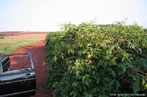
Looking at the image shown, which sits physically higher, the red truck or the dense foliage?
the dense foliage

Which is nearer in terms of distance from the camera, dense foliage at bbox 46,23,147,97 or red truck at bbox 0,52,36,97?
dense foliage at bbox 46,23,147,97

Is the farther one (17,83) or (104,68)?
(17,83)

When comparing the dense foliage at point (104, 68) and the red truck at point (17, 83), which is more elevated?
the dense foliage at point (104, 68)

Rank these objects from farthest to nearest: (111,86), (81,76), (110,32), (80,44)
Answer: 1. (110,32)
2. (80,44)
3. (81,76)
4. (111,86)

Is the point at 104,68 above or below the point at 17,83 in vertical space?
above

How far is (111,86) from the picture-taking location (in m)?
2.32

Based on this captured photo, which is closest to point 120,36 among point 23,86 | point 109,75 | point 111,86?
point 109,75

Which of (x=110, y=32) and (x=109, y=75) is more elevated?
(x=110, y=32)

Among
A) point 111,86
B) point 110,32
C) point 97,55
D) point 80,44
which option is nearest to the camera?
point 111,86

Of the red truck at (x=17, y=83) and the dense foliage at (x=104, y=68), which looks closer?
the dense foliage at (x=104, y=68)

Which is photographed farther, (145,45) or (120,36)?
(120,36)

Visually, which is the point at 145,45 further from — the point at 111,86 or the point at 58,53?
the point at 58,53

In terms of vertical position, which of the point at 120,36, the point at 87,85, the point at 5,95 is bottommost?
the point at 5,95

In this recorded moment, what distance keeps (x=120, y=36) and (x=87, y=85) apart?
4.50ft
